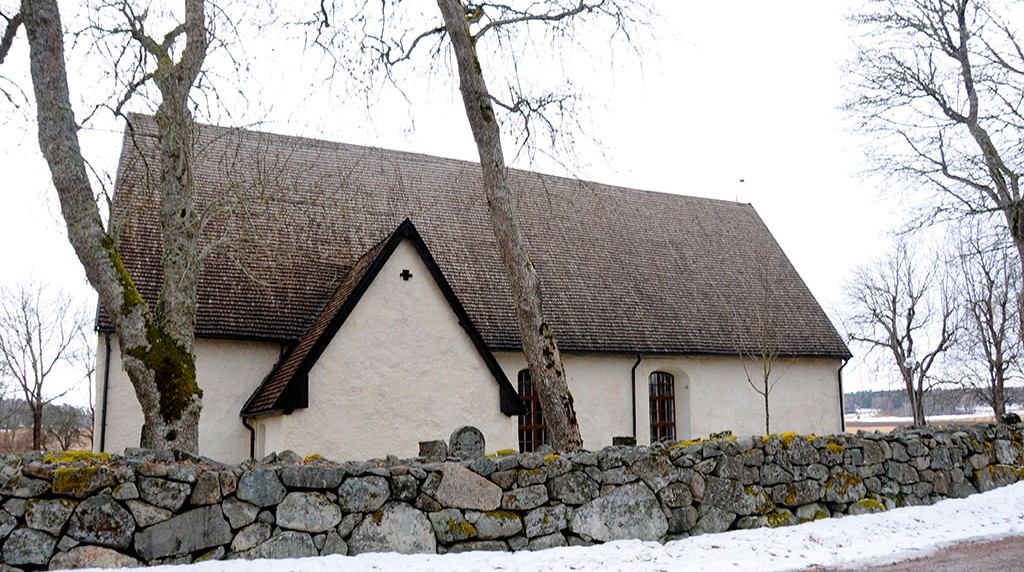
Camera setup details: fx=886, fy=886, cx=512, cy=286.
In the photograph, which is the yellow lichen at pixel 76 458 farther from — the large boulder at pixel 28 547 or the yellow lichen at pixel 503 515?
the yellow lichen at pixel 503 515

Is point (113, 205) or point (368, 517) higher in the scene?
point (113, 205)

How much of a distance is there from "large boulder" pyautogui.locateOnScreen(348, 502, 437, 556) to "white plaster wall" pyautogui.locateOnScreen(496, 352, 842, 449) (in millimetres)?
9322

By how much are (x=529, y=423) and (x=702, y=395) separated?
4.37 metres

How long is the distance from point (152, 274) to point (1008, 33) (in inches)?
671

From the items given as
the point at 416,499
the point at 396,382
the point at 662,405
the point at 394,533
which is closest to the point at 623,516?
the point at 416,499

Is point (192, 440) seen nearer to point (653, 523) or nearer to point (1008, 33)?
point (653, 523)

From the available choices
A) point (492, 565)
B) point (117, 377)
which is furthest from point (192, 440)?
point (117, 377)

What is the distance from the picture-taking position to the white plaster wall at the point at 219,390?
14.6 metres

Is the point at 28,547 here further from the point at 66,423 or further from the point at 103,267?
the point at 66,423

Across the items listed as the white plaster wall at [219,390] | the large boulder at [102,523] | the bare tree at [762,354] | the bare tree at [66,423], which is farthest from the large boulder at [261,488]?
the bare tree at [66,423]

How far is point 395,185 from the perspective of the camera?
20.2 metres

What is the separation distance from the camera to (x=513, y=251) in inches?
468

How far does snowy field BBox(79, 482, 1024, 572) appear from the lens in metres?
7.80

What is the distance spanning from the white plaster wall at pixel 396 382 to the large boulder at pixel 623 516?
595 centimetres
